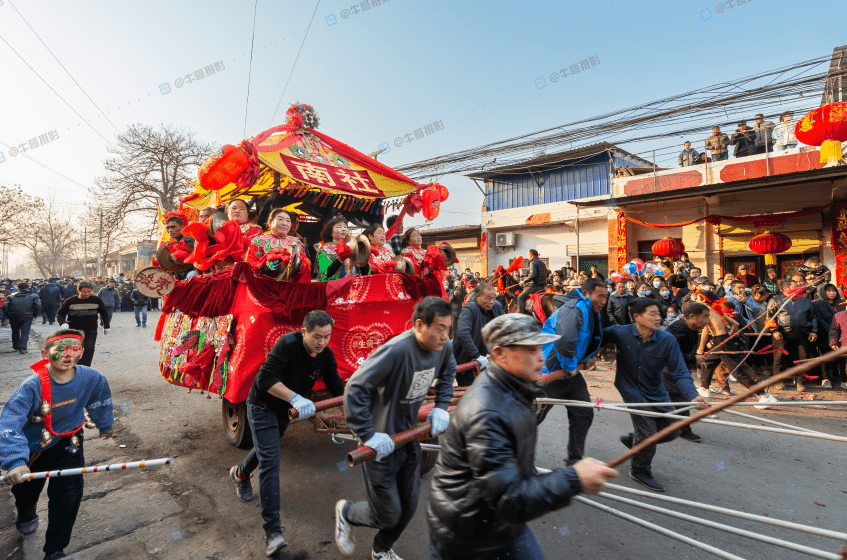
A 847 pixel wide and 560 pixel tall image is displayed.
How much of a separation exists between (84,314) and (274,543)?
6.48 meters

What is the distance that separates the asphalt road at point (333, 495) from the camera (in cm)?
291

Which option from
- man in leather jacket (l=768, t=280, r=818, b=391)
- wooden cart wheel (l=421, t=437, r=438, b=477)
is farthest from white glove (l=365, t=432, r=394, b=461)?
man in leather jacket (l=768, t=280, r=818, b=391)

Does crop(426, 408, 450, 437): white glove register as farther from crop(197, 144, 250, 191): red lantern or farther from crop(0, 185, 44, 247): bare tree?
Answer: crop(0, 185, 44, 247): bare tree

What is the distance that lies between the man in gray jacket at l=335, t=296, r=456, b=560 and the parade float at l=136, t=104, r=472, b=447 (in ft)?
2.45

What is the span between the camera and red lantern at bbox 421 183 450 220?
591cm

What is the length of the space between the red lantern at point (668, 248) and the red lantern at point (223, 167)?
13.5 m

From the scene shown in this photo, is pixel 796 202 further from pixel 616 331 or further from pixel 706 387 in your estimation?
pixel 616 331

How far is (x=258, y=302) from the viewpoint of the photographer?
3.92 metres

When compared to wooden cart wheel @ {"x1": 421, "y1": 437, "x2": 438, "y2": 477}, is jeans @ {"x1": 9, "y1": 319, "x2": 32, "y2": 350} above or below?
above

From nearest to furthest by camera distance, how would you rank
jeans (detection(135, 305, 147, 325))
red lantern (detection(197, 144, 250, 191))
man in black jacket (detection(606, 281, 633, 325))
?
red lantern (detection(197, 144, 250, 191))
man in black jacket (detection(606, 281, 633, 325))
jeans (detection(135, 305, 147, 325))

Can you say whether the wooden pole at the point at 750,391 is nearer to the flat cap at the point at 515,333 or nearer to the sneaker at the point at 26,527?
the flat cap at the point at 515,333

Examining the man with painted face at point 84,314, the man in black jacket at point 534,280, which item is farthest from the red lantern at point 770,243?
the man with painted face at point 84,314

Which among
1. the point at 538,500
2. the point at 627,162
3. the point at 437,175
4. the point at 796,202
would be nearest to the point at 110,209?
the point at 437,175

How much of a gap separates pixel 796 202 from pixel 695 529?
13.2 m
